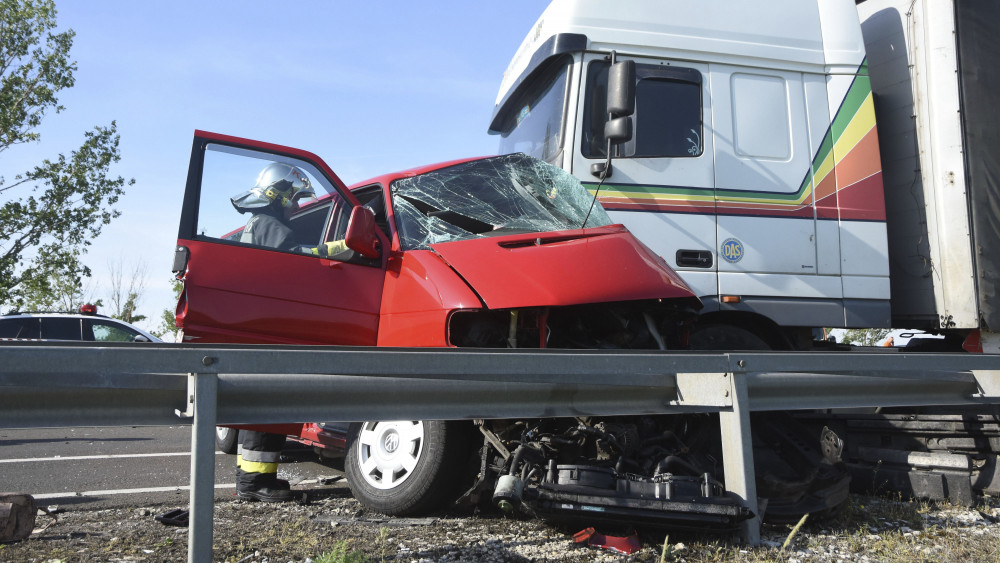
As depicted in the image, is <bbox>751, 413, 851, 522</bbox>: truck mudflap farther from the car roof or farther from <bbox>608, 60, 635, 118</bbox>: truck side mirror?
the car roof

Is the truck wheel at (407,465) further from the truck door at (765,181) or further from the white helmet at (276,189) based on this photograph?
the truck door at (765,181)

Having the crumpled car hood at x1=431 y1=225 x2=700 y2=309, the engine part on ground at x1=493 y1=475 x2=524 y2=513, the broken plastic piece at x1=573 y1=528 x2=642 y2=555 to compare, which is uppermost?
the crumpled car hood at x1=431 y1=225 x2=700 y2=309

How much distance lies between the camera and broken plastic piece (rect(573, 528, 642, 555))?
3.34 m

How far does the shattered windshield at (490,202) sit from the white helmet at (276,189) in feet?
1.81

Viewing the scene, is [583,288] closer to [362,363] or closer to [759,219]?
[362,363]

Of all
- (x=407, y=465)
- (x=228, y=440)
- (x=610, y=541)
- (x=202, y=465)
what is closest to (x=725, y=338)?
(x=610, y=541)

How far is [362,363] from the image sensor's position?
2.67m

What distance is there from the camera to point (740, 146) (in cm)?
542

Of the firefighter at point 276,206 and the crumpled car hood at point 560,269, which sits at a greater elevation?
the firefighter at point 276,206

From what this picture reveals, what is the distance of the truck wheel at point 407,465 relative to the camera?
3.96 metres

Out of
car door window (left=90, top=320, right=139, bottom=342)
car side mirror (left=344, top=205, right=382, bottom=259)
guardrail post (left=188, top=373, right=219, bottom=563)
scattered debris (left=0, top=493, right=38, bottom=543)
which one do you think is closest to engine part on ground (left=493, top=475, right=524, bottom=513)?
guardrail post (left=188, top=373, right=219, bottom=563)

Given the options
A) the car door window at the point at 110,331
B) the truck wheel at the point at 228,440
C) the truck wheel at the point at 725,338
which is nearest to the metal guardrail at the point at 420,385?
the truck wheel at the point at 725,338

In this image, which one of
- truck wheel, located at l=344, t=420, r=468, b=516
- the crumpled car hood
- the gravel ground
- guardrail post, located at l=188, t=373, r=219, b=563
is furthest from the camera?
truck wheel, located at l=344, t=420, r=468, b=516

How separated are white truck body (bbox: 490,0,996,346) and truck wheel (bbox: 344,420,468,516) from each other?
196cm
